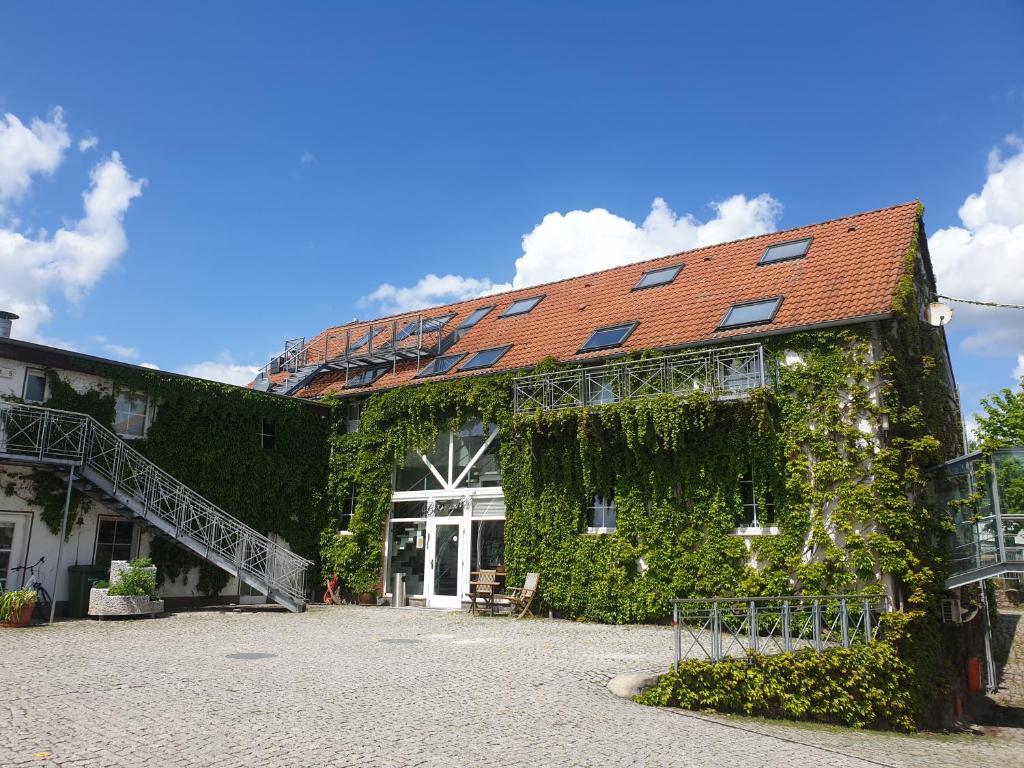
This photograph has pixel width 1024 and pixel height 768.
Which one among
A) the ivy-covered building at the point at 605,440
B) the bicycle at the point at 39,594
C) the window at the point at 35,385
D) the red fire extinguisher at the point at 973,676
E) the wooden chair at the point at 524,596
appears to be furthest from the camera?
the wooden chair at the point at 524,596

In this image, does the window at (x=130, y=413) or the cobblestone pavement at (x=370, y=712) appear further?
the window at (x=130, y=413)

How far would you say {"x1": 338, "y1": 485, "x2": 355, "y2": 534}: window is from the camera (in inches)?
829

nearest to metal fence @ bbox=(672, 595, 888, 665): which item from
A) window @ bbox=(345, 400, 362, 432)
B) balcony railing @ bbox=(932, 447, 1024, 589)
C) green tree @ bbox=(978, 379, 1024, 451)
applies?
balcony railing @ bbox=(932, 447, 1024, 589)

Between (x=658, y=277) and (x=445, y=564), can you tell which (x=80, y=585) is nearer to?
(x=445, y=564)

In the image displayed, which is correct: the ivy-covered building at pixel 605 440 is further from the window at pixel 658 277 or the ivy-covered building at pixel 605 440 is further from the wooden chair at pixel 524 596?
the wooden chair at pixel 524 596

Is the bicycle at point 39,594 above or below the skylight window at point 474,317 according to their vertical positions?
below

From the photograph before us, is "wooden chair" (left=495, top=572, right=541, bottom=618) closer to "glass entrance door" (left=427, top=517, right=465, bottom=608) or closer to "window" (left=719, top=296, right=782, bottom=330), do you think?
"glass entrance door" (left=427, top=517, right=465, bottom=608)

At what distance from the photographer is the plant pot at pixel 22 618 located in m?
13.6

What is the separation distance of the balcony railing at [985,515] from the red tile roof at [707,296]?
124 inches

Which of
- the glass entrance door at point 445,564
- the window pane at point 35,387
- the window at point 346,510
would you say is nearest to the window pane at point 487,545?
the glass entrance door at point 445,564

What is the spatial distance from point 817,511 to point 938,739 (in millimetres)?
4369

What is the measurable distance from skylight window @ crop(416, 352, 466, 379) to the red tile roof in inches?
13.5

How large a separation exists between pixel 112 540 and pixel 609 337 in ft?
39.5

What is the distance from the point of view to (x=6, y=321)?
1742 centimetres
